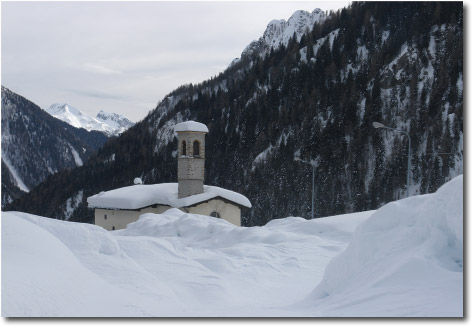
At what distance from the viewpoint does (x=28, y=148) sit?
8992mm

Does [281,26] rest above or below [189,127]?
below

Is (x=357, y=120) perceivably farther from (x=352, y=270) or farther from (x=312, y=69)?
(x=352, y=270)

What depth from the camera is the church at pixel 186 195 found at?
19.6m

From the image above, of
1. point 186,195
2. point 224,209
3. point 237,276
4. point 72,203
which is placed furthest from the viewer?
point 224,209

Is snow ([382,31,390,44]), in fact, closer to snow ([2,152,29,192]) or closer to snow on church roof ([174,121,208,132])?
snow on church roof ([174,121,208,132])

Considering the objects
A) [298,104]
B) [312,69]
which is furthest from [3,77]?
[298,104]

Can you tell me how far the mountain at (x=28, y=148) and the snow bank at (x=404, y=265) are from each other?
4.75m

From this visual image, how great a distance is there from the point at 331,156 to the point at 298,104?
928cm

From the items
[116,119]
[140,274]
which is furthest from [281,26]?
[140,274]

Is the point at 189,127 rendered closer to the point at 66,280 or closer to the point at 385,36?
the point at 385,36

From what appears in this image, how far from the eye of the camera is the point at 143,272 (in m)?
6.84

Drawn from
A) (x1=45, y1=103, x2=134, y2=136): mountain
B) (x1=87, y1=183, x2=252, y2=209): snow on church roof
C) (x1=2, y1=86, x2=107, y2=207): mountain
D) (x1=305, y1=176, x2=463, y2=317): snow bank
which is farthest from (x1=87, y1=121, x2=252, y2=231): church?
(x1=305, y1=176, x2=463, y2=317): snow bank

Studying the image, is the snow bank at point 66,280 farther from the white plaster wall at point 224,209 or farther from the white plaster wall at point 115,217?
the white plaster wall at point 224,209

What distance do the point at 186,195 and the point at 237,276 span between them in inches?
558
